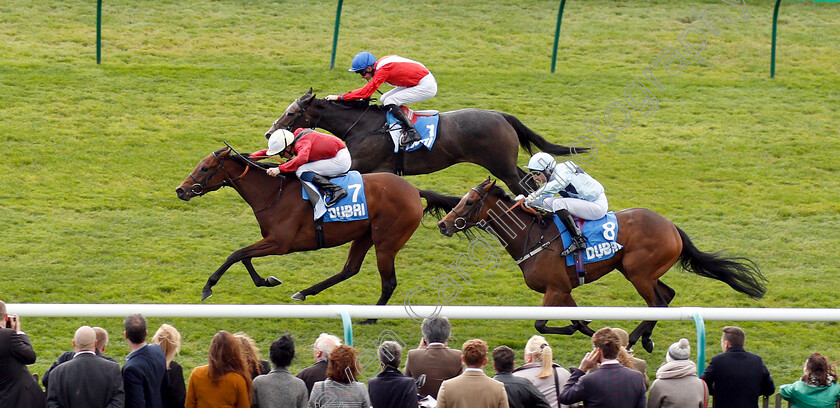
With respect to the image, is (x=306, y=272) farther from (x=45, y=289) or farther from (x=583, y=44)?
(x=583, y=44)

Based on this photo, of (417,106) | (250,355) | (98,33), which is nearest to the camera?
(250,355)

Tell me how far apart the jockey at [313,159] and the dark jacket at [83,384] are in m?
3.51

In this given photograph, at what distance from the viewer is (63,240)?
9.95m

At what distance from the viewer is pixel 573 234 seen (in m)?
7.75

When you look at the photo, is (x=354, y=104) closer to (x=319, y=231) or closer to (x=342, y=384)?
(x=319, y=231)

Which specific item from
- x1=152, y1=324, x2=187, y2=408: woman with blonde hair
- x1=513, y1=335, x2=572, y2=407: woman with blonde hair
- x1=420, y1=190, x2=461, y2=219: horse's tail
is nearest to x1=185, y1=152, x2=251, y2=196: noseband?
x1=420, y1=190, x2=461, y2=219: horse's tail

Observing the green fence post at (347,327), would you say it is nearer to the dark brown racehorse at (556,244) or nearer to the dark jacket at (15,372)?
the dark jacket at (15,372)

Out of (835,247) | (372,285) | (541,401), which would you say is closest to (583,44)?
(835,247)

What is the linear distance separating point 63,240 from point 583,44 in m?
9.35

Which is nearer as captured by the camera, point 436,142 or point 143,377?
point 143,377

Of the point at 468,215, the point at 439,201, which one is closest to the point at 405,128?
the point at 439,201

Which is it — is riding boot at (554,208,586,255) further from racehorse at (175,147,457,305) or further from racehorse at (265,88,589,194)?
racehorse at (265,88,589,194)

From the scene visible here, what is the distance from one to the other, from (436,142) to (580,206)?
2.33 metres

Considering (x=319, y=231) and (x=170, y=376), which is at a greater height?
(x=170, y=376)
